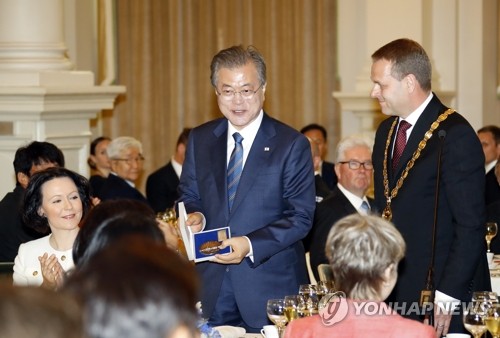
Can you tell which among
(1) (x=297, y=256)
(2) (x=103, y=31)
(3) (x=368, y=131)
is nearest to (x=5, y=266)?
(1) (x=297, y=256)

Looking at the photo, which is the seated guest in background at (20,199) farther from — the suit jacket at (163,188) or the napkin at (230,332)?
the suit jacket at (163,188)

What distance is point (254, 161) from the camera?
Result: 4.14 metres

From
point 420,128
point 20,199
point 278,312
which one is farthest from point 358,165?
point 278,312

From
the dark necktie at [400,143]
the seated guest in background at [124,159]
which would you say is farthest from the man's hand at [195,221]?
the seated guest in background at [124,159]

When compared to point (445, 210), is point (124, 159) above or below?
below

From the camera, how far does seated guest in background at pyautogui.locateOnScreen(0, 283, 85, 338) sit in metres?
1.41

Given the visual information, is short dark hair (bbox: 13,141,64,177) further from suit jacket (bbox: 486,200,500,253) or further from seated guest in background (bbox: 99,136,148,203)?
suit jacket (bbox: 486,200,500,253)

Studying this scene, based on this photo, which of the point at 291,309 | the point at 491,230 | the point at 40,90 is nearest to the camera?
the point at 291,309

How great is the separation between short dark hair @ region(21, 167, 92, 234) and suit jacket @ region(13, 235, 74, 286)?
0.41 ft

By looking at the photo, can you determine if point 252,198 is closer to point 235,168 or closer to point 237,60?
point 235,168

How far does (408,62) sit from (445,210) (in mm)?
576

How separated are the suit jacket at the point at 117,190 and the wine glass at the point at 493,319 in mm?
5105

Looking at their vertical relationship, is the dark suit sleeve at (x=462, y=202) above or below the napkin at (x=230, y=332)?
above

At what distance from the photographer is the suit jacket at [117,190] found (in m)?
8.23
